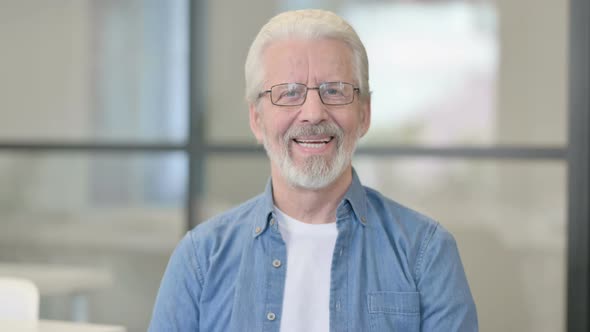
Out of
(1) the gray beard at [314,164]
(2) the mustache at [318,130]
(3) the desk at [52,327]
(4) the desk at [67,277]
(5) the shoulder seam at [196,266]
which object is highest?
(2) the mustache at [318,130]

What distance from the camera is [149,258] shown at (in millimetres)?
3730

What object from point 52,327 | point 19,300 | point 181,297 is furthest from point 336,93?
point 19,300

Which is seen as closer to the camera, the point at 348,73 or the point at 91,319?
the point at 348,73

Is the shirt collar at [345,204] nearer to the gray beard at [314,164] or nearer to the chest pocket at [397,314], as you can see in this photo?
the gray beard at [314,164]

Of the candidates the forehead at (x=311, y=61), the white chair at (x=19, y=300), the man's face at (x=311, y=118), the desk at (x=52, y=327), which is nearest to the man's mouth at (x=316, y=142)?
the man's face at (x=311, y=118)

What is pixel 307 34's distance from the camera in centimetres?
178

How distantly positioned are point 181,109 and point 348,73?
199 cm

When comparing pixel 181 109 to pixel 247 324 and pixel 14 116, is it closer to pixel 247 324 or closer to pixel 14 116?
pixel 14 116

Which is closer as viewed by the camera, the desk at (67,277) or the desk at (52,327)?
the desk at (52,327)

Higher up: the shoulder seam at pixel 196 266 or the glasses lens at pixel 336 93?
the glasses lens at pixel 336 93

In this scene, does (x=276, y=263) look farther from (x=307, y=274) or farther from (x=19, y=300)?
(x=19, y=300)

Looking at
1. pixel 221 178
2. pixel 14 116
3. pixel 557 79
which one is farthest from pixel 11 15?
pixel 557 79

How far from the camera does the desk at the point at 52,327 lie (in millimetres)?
1988

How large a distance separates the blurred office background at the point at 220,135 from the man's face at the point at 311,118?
1582 millimetres
